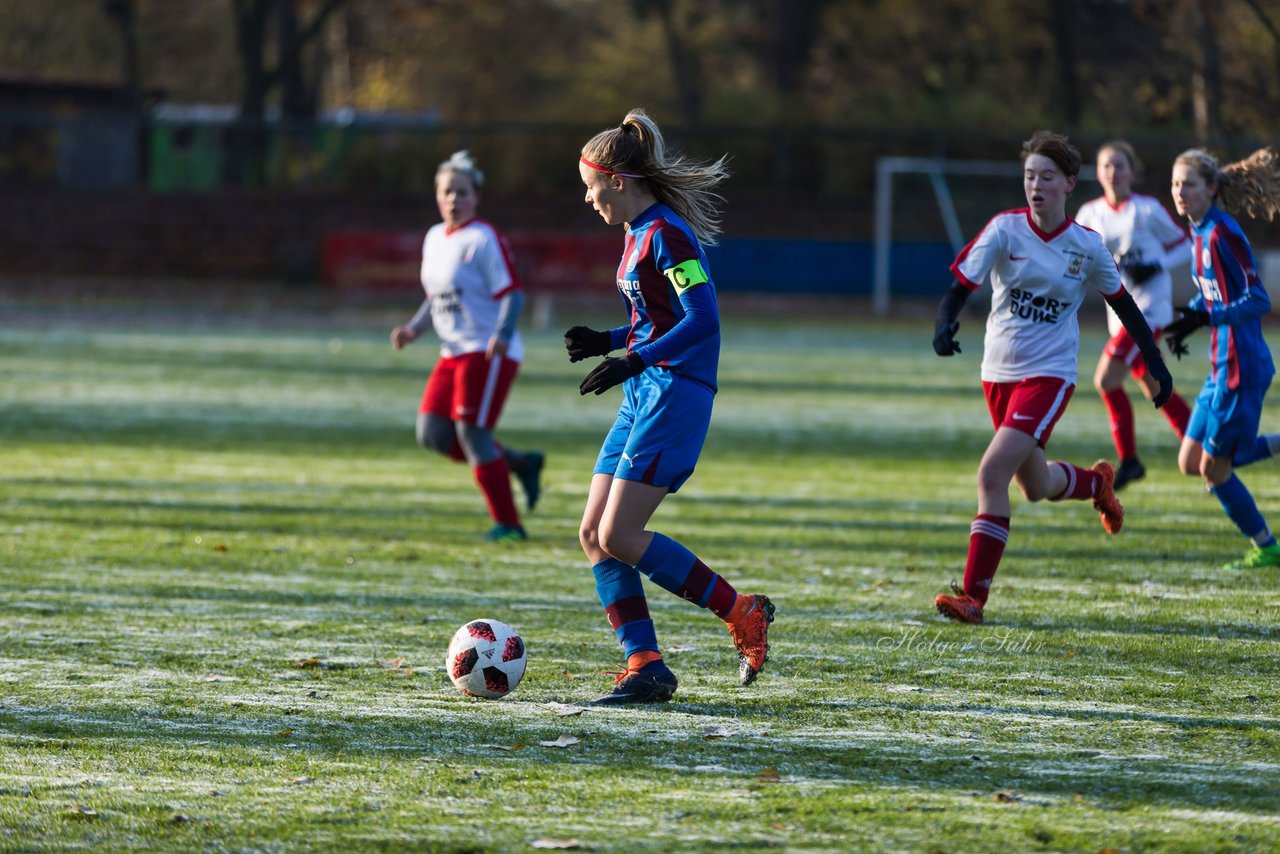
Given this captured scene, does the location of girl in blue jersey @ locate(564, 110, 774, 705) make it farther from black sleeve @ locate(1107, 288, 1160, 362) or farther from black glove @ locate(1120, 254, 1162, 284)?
black glove @ locate(1120, 254, 1162, 284)

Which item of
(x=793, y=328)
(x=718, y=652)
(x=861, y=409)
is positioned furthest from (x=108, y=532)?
(x=793, y=328)

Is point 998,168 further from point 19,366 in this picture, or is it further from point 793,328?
point 19,366

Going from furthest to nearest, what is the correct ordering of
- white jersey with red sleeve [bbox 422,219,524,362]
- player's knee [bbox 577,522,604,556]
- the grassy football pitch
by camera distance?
white jersey with red sleeve [bbox 422,219,524,362] → player's knee [bbox 577,522,604,556] → the grassy football pitch

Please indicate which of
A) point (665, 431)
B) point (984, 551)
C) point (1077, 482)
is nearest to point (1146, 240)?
point (1077, 482)

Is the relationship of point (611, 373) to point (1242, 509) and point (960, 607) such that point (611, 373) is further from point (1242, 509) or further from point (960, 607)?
point (1242, 509)

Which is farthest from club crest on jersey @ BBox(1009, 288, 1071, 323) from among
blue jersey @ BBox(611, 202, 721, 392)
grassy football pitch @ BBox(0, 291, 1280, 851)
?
blue jersey @ BBox(611, 202, 721, 392)

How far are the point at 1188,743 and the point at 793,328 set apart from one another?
Result: 24.0 metres

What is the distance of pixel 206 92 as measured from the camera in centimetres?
5375

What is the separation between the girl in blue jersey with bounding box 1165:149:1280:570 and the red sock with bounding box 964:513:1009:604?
5.30 ft

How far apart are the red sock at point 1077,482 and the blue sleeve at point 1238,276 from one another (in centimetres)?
117

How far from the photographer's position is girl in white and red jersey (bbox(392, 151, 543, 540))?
927cm

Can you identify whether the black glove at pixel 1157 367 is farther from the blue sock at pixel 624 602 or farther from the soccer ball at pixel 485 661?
the soccer ball at pixel 485 661

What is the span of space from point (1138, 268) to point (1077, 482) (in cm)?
352

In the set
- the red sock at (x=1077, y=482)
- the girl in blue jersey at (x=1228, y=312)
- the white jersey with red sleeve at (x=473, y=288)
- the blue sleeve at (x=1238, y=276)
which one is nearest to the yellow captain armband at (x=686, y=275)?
the red sock at (x=1077, y=482)
